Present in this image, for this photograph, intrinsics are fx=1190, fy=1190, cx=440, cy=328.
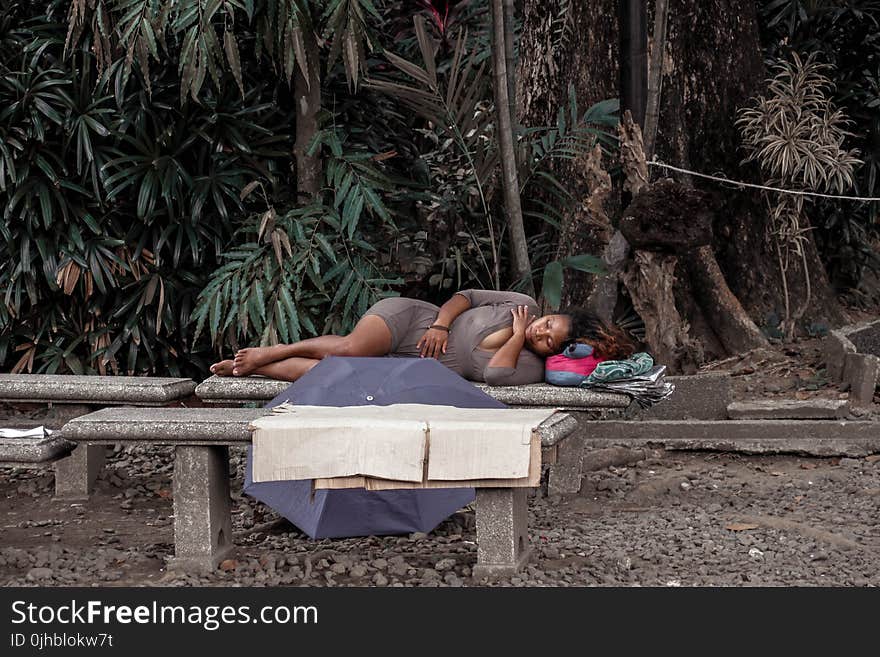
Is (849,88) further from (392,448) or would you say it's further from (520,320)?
(392,448)

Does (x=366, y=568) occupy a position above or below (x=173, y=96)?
below

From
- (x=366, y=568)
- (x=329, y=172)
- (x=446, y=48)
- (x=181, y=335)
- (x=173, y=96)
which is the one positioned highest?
(x=446, y=48)

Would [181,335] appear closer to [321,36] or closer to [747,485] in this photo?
[321,36]

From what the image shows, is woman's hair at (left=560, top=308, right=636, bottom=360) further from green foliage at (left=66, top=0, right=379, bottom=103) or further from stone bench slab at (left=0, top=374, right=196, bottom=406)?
green foliage at (left=66, top=0, right=379, bottom=103)

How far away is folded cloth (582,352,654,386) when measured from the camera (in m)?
4.72

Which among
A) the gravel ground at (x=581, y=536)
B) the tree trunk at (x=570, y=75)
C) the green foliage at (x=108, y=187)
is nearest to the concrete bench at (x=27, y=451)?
the gravel ground at (x=581, y=536)

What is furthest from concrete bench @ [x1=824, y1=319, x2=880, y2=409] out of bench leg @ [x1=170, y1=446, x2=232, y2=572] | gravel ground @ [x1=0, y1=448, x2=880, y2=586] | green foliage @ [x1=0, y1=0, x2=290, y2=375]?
bench leg @ [x1=170, y1=446, x2=232, y2=572]

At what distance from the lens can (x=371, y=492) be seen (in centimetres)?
436

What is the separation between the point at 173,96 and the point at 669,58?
301cm

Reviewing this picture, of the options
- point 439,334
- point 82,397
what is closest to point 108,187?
point 82,397

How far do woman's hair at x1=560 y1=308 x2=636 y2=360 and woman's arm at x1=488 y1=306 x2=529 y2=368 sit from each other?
0.62 ft

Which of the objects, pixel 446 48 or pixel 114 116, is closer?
pixel 114 116

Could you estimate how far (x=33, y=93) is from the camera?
6.46 meters

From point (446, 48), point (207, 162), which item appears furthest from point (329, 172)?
point (446, 48)
